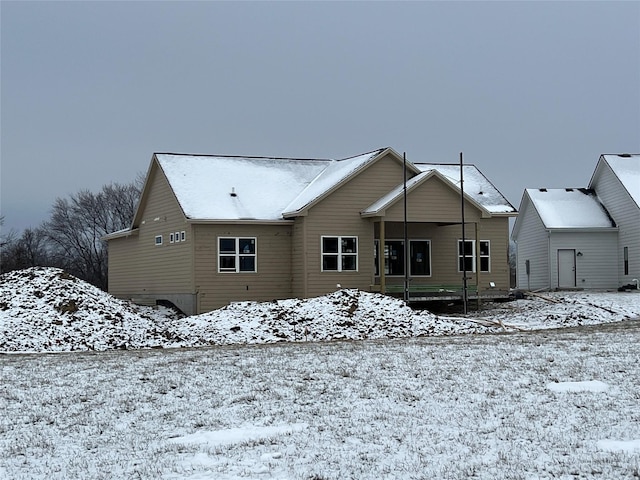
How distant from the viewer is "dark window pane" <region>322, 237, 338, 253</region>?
102 feet

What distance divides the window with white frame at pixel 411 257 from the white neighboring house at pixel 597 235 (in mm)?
10117

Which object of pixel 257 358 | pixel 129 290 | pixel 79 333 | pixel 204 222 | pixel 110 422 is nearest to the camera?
pixel 110 422

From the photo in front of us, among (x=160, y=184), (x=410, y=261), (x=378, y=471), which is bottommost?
(x=378, y=471)

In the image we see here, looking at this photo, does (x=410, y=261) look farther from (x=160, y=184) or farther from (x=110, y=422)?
(x=110, y=422)

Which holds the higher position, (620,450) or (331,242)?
(331,242)

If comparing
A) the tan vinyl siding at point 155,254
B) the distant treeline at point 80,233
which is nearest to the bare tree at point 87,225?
the distant treeline at point 80,233

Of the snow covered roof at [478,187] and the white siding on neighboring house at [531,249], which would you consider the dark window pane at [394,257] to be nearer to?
the snow covered roof at [478,187]

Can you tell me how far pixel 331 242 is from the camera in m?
31.2

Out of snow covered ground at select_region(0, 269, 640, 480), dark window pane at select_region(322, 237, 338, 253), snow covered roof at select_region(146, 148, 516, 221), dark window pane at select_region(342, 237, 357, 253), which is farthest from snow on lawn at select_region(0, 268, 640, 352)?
snow covered roof at select_region(146, 148, 516, 221)

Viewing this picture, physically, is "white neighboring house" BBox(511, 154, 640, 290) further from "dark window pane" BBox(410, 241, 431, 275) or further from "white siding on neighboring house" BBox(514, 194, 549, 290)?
"dark window pane" BBox(410, 241, 431, 275)

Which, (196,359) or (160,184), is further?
(160,184)

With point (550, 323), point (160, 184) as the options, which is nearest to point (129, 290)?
point (160, 184)

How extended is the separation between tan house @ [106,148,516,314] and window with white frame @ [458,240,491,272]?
0.05 meters

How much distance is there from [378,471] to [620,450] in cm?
266
